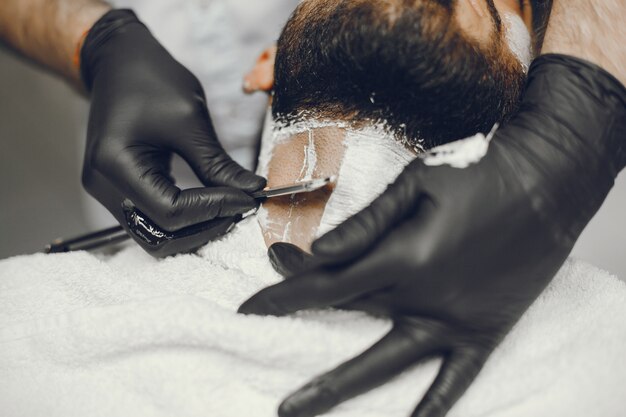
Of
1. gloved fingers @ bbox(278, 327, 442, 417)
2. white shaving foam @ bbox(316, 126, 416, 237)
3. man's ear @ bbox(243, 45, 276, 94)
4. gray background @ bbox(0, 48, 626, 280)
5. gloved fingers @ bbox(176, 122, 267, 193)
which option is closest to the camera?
gloved fingers @ bbox(278, 327, 442, 417)

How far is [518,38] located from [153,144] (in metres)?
0.65

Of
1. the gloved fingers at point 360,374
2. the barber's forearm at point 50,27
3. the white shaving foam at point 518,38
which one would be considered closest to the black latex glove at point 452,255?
the gloved fingers at point 360,374

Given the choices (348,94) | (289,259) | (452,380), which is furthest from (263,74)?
(452,380)

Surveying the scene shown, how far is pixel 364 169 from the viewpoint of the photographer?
0.72 meters

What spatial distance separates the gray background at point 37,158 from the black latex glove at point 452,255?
89 cm

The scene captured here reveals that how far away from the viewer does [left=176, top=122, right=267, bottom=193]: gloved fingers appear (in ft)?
2.78

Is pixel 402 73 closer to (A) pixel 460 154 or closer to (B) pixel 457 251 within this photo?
(A) pixel 460 154

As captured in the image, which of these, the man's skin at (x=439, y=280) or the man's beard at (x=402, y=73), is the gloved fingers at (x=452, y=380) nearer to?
the man's skin at (x=439, y=280)

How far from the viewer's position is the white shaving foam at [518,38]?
754mm

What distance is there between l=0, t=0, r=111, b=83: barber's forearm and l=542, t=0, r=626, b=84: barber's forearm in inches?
37.0

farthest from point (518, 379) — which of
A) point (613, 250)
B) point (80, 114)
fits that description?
point (80, 114)

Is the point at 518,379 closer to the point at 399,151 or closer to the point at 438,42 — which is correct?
the point at 399,151

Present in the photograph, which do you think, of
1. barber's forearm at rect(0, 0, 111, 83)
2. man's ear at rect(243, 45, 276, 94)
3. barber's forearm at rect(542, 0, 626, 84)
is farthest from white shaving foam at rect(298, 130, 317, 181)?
barber's forearm at rect(0, 0, 111, 83)

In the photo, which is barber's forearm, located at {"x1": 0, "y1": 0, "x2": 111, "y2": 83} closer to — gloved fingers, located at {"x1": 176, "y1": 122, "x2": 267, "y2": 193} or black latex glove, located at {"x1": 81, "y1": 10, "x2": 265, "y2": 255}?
black latex glove, located at {"x1": 81, "y1": 10, "x2": 265, "y2": 255}
